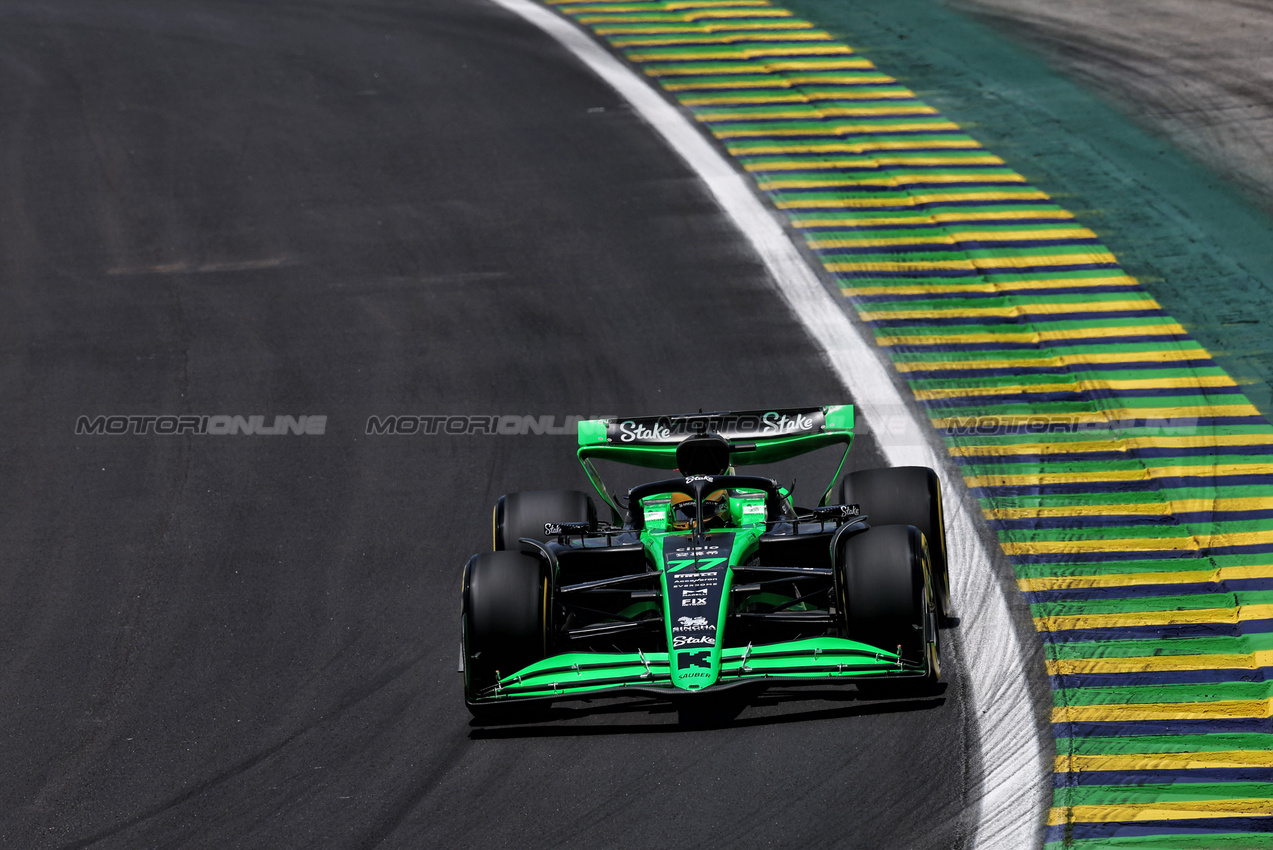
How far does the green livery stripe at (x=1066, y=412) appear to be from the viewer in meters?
8.30

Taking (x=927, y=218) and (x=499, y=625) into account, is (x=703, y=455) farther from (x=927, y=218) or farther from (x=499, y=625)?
(x=927, y=218)

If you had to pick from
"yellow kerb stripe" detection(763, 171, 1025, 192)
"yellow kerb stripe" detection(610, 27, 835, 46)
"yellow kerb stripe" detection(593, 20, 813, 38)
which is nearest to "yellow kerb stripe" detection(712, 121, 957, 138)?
"yellow kerb stripe" detection(763, 171, 1025, 192)

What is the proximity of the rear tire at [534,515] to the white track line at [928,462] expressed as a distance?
2459 mm

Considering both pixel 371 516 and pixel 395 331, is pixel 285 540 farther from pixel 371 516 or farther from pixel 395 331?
pixel 395 331

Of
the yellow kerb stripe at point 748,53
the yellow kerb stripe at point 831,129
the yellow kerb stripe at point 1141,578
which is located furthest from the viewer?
the yellow kerb stripe at point 748,53

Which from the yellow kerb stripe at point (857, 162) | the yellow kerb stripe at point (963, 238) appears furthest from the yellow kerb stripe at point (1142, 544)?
the yellow kerb stripe at point (857, 162)

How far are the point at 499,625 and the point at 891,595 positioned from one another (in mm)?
2100

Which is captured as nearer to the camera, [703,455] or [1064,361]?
[703,455]

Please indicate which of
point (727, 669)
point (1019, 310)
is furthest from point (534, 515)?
point (1019, 310)

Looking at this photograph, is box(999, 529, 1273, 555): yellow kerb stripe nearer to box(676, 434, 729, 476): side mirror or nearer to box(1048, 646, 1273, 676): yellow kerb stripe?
box(1048, 646, 1273, 676): yellow kerb stripe

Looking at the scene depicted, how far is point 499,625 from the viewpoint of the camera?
838cm

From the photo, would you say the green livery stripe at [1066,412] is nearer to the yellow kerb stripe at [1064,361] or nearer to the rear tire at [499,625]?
the yellow kerb stripe at [1064,361]

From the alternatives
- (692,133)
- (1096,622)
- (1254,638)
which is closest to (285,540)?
(1096,622)

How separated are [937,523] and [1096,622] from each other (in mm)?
1185
